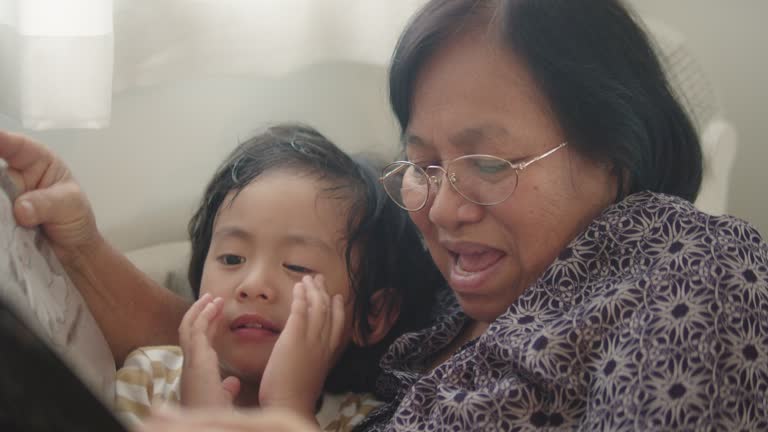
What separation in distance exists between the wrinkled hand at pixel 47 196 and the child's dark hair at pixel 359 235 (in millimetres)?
250

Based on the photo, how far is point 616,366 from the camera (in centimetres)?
89

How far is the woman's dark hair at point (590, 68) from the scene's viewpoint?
3.44 ft

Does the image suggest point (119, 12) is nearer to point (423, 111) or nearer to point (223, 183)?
point (223, 183)

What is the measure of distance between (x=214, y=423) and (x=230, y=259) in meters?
0.65

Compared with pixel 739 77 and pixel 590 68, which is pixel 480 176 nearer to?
pixel 590 68

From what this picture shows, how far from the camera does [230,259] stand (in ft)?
4.37

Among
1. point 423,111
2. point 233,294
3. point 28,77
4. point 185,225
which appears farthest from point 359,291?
point 28,77

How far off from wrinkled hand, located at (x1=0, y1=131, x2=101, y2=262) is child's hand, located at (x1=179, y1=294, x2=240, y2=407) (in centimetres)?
20

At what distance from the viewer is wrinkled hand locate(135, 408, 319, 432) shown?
2.18 ft

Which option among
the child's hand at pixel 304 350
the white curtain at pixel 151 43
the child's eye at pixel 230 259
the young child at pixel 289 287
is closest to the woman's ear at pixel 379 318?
the young child at pixel 289 287

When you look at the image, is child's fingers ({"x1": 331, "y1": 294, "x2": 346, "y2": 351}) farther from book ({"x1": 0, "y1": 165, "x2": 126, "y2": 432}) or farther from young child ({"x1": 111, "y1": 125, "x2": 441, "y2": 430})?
book ({"x1": 0, "y1": 165, "x2": 126, "y2": 432})

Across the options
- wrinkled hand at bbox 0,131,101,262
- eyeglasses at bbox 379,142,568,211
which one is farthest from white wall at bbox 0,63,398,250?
eyeglasses at bbox 379,142,568,211

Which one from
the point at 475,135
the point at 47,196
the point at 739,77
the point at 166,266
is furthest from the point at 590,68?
the point at 739,77

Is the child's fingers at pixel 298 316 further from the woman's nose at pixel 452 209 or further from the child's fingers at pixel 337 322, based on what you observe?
the woman's nose at pixel 452 209
